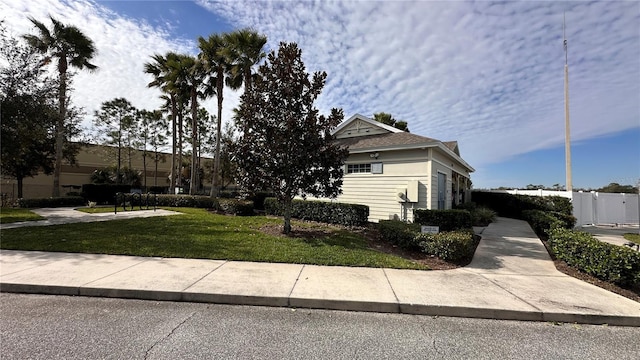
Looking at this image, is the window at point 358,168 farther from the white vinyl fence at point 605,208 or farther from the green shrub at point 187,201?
the white vinyl fence at point 605,208

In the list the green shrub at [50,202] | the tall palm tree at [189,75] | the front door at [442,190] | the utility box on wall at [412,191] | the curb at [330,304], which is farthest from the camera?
the tall palm tree at [189,75]

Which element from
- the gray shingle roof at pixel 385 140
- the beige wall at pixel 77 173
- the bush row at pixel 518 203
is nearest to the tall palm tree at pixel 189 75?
the gray shingle roof at pixel 385 140

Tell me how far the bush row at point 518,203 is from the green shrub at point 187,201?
18394 mm

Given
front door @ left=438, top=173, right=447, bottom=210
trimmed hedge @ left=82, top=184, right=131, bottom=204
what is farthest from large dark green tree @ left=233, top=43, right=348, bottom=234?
trimmed hedge @ left=82, top=184, right=131, bottom=204

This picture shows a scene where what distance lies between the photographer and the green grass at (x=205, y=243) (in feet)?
20.3

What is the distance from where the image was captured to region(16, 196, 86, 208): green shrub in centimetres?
1641

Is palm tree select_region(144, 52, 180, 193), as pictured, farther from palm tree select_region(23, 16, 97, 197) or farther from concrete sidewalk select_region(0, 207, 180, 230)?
concrete sidewalk select_region(0, 207, 180, 230)

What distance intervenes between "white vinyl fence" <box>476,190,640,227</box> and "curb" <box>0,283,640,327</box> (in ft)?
49.4

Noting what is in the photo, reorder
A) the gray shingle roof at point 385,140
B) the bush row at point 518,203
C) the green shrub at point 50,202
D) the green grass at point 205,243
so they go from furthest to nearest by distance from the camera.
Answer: the green shrub at point 50,202
the bush row at point 518,203
the gray shingle roof at point 385,140
the green grass at point 205,243

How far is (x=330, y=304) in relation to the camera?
399 centimetres

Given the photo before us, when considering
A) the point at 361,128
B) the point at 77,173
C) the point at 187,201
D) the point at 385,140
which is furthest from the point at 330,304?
the point at 77,173

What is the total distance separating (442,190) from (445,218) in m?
3.14

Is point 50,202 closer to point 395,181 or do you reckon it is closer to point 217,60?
point 217,60

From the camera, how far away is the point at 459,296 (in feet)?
14.1
